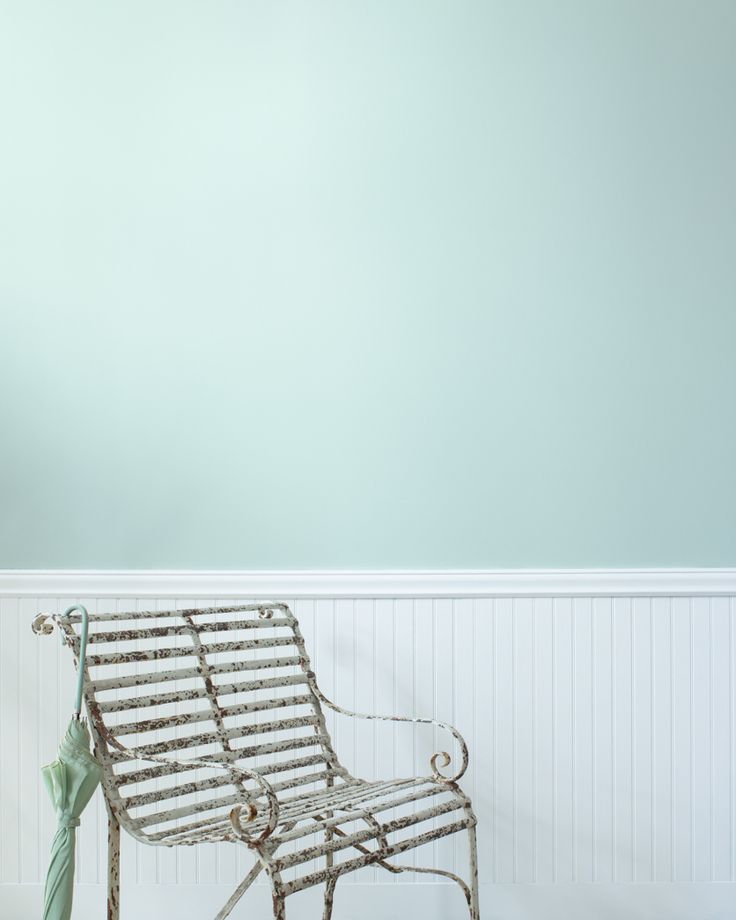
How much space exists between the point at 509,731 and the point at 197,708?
0.77m

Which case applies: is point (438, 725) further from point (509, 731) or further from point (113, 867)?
point (113, 867)

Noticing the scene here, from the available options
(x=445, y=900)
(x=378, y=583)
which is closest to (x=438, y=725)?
(x=378, y=583)

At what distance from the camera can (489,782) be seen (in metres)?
2.19

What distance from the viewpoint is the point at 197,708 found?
2184 millimetres

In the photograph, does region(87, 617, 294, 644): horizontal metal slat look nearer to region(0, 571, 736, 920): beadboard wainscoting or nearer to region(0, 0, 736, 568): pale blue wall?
region(0, 571, 736, 920): beadboard wainscoting

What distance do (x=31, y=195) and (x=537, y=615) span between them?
64.8 inches

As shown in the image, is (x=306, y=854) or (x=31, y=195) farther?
→ (x=31, y=195)

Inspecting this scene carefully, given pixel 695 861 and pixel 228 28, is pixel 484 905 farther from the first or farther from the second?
pixel 228 28

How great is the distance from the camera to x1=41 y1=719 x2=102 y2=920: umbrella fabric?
1.59 m

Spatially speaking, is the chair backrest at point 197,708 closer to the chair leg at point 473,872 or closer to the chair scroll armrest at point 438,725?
the chair scroll armrest at point 438,725

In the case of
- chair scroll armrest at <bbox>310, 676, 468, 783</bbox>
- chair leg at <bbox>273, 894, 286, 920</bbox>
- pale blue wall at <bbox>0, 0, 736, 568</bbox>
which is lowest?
chair leg at <bbox>273, 894, 286, 920</bbox>

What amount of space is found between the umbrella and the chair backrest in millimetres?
27

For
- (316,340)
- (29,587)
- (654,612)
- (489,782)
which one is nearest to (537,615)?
(654,612)

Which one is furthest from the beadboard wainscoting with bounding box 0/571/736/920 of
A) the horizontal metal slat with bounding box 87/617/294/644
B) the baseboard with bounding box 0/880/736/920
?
the horizontal metal slat with bounding box 87/617/294/644
